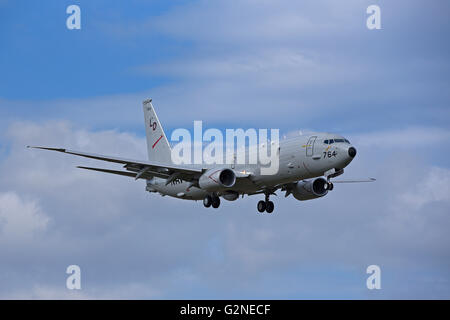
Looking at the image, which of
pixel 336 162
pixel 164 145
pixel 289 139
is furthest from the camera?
pixel 164 145

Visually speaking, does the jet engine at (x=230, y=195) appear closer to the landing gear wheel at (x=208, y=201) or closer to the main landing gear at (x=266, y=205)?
the landing gear wheel at (x=208, y=201)

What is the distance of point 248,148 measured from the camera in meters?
67.4

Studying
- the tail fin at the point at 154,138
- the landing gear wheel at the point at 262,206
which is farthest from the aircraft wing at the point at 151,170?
the tail fin at the point at 154,138

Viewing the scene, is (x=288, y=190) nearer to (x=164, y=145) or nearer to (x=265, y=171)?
(x=265, y=171)

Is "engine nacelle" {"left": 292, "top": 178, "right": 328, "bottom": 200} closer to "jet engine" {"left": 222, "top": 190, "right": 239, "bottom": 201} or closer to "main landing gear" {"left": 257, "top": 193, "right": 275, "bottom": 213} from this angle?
"main landing gear" {"left": 257, "top": 193, "right": 275, "bottom": 213}

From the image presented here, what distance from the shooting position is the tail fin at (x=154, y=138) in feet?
266

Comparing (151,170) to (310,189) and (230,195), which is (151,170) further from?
(310,189)

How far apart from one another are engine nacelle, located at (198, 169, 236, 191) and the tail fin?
570 inches

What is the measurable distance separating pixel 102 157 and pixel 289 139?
13778 millimetres

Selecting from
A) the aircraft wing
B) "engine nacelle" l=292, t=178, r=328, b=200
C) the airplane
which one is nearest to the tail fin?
the airplane

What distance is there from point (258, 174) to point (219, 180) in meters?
2.95

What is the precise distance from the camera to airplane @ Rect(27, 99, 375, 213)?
6134cm

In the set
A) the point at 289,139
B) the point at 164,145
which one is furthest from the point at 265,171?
the point at 164,145

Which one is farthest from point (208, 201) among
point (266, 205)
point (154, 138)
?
point (154, 138)
